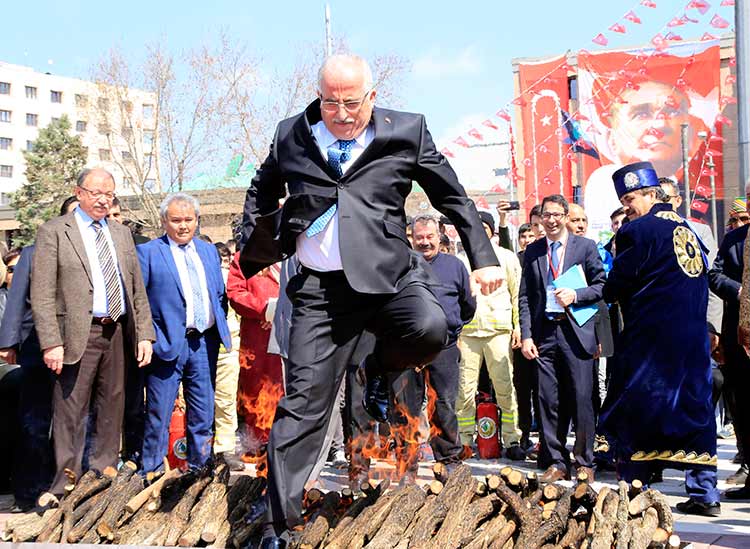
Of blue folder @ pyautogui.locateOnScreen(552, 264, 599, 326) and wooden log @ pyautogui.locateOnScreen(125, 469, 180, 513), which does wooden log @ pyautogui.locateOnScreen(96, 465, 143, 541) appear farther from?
blue folder @ pyautogui.locateOnScreen(552, 264, 599, 326)

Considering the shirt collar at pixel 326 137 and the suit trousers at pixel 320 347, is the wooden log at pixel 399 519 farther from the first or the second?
the shirt collar at pixel 326 137

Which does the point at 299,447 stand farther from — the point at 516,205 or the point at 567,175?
the point at 567,175

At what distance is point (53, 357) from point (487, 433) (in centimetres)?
455

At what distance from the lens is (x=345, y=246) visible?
181 inches

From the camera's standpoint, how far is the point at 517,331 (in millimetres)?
9688

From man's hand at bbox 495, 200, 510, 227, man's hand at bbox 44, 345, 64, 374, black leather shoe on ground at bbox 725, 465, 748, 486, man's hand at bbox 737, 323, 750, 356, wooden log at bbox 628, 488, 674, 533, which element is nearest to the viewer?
wooden log at bbox 628, 488, 674, 533

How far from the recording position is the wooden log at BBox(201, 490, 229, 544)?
16.8 feet

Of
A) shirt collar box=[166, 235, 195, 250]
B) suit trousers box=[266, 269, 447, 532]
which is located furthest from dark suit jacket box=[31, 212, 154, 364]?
suit trousers box=[266, 269, 447, 532]

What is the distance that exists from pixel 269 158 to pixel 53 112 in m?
114

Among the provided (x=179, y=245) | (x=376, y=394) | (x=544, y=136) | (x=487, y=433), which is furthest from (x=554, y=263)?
(x=544, y=136)

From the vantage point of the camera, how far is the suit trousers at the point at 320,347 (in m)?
4.63

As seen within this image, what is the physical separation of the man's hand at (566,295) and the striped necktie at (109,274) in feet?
11.4

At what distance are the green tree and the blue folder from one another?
51.3m

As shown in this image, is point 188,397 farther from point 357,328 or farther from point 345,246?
point 345,246
